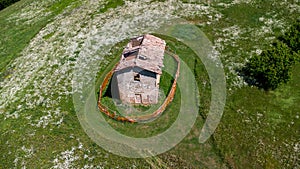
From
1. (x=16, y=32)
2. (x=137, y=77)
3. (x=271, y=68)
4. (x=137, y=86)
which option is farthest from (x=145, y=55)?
(x=16, y=32)

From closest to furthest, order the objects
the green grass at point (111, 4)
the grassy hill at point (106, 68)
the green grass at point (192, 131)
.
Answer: the green grass at point (192, 131) < the grassy hill at point (106, 68) < the green grass at point (111, 4)

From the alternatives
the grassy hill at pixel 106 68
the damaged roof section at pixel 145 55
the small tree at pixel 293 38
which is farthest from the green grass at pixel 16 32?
the small tree at pixel 293 38

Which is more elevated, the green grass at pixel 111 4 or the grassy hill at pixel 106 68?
the green grass at pixel 111 4

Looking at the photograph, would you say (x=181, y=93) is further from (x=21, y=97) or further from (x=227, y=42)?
(x=21, y=97)

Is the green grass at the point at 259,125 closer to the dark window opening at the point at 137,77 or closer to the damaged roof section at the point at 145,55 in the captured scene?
the damaged roof section at the point at 145,55

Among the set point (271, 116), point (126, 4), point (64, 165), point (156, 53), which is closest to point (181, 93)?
point (156, 53)

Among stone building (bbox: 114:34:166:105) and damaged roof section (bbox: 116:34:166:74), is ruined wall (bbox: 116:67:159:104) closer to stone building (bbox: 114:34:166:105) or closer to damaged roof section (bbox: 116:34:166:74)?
stone building (bbox: 114:34:166:105)
